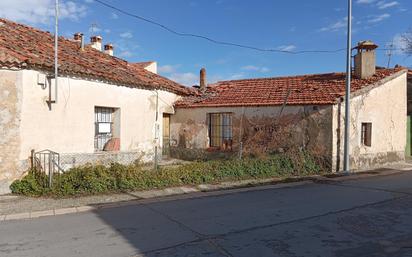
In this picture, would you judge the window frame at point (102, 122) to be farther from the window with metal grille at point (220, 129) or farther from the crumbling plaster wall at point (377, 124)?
the crumbling plaster wall at point (377, 124)

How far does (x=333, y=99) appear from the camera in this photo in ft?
50.2

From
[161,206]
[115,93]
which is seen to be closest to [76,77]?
[115,93]

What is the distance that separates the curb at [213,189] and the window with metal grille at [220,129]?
4.87 meters

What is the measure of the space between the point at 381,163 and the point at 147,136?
10818 millimetres

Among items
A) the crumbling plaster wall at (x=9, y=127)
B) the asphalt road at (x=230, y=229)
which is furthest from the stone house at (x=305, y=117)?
the crumbling plaster wall at (x=9, y=127)

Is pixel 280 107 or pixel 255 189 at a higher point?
pixel 280 107

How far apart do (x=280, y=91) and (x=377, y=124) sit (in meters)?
4.65

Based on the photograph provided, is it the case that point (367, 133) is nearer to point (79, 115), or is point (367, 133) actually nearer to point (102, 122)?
point (102, 122)

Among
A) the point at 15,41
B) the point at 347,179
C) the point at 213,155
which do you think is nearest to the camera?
the point at 15,41

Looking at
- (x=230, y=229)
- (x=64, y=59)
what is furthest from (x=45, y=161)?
(x=230, y=229)

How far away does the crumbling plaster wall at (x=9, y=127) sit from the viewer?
10.5 metres

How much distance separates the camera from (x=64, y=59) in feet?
43.4

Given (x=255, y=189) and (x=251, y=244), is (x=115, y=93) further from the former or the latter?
(x=251, y=244)

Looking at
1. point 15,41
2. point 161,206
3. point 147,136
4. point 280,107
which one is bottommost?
point 161,206
